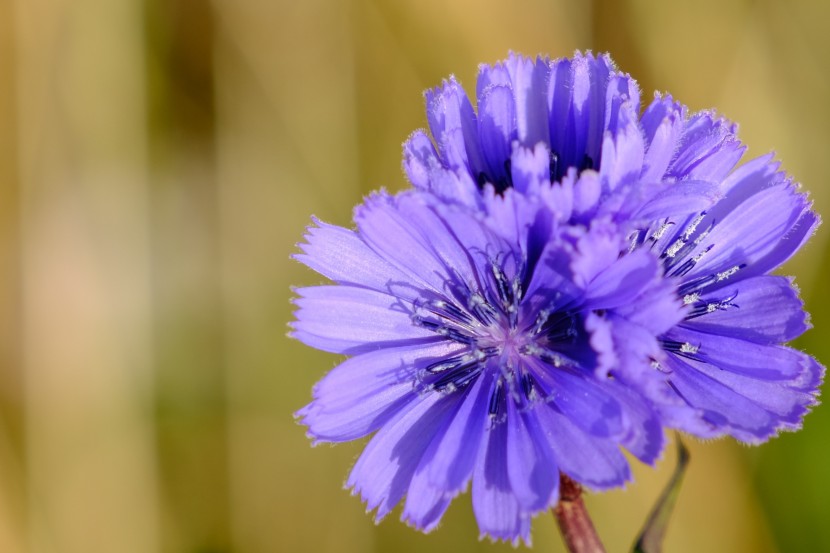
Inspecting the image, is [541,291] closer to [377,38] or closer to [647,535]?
[647,535]

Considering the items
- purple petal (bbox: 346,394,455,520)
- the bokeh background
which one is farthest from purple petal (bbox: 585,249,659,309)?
the bokeh background

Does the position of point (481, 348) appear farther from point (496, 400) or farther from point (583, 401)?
point (583, 401)

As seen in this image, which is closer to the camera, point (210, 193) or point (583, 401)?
point (583, 401)

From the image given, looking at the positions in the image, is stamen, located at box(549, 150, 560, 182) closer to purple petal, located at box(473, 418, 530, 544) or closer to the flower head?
the flower head

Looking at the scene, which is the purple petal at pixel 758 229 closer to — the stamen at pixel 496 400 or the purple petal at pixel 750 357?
the purple petal at pixel 750 357

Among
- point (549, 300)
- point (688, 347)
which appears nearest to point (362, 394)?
point (549, 300)

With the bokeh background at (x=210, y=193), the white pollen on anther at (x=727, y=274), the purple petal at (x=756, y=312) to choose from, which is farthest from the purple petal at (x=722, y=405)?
the bokeh background at (x=210, y=193)
